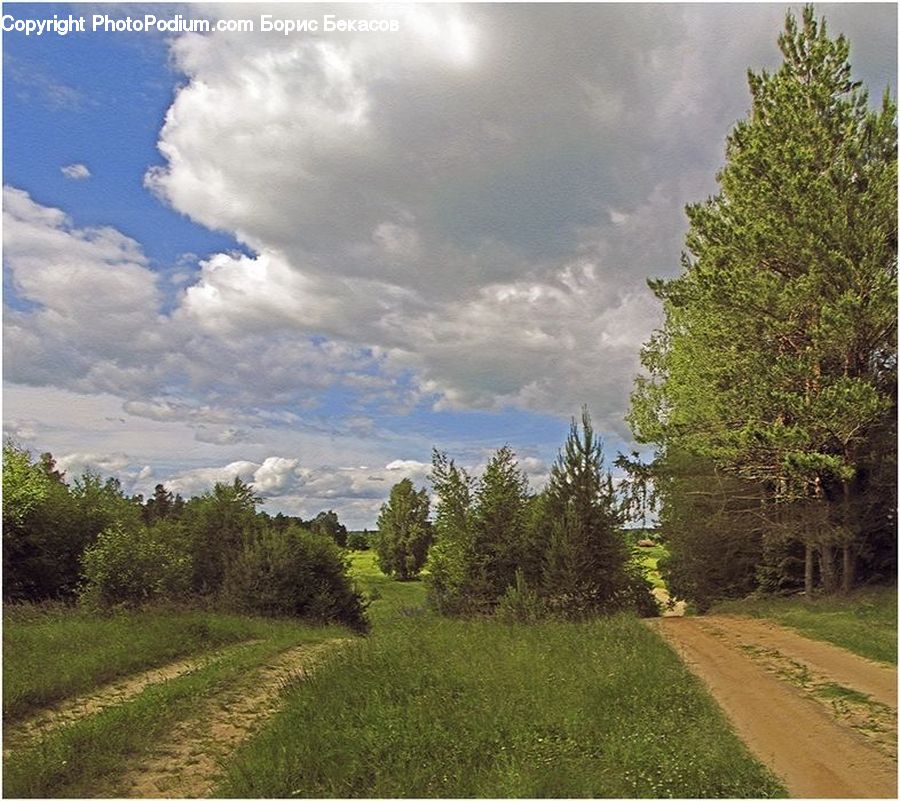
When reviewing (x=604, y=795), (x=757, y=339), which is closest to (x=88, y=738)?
(x=604, y=795)

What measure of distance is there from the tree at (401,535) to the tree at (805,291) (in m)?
38.0

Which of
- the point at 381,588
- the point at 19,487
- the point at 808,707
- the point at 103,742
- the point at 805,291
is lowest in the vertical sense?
the point at 381,588

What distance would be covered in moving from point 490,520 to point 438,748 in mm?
16692

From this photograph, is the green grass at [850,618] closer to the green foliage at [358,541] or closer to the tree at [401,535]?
the tree at [401,535]

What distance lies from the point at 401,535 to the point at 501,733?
170ft

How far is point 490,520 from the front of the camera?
2484 cm

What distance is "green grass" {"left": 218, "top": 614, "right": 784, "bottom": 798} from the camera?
7211 millimetres

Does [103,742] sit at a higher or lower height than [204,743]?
higher

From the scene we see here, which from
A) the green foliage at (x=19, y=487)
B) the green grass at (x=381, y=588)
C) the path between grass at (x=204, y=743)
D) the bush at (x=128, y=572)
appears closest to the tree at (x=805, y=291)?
the path between grass at (x=204, y=743)

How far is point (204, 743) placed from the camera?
10000mm

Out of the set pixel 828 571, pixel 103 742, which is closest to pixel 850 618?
pixel 828 571

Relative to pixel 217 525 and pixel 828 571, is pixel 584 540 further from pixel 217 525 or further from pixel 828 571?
pixel 217 525

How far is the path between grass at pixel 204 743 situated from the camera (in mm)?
8250

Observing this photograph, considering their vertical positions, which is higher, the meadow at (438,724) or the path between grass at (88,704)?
the meadow at (438,724)
